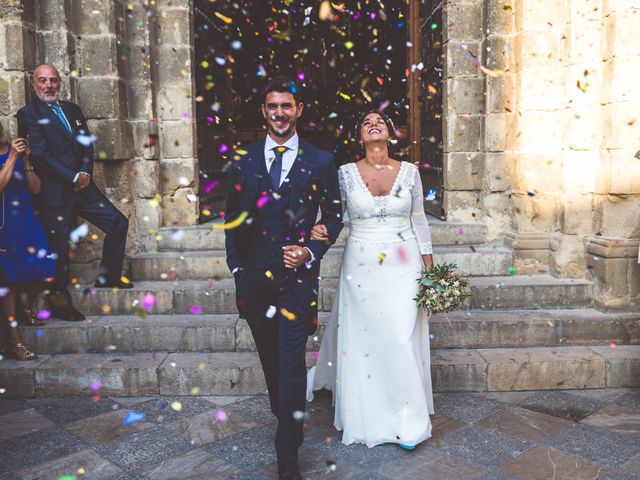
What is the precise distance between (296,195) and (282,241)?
0.24 metres

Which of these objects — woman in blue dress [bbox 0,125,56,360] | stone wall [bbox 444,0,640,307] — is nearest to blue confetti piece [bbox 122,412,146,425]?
woman in blue dress [bbox 0,125,56,360]

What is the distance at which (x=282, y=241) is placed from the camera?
10.4 ft

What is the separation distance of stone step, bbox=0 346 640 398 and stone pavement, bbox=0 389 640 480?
0.09 meters

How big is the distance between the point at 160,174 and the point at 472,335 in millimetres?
3374

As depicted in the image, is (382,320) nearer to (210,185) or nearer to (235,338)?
(235,338)

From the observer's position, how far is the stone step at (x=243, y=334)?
4.82m

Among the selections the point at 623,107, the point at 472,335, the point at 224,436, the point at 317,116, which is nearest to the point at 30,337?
the point at 224,436

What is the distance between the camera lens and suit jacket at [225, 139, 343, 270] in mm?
3162

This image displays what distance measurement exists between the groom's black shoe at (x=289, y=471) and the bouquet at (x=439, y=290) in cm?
113

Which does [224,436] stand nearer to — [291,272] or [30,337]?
[291,272]

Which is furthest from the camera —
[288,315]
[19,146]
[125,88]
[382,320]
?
[125,88]

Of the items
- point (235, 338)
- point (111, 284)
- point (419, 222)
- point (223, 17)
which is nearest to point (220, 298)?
point (235, 338)

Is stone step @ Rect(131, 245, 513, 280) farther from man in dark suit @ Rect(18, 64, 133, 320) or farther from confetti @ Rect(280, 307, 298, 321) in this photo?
confetti @ Rect(280, 307, 298, 321)

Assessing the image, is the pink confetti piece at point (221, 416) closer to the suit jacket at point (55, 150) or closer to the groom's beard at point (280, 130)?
the groom's beard at point (280, 130)
